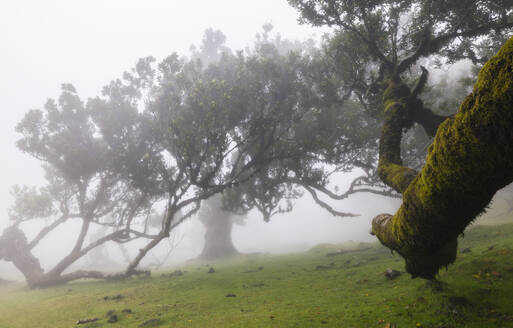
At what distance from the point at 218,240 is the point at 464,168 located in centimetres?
3642

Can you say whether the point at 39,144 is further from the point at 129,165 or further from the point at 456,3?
the point at 456,3

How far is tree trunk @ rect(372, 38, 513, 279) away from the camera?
2199 mm

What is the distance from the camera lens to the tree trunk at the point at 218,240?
3553 centimetres

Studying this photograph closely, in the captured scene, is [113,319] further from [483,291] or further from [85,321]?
[483,291]

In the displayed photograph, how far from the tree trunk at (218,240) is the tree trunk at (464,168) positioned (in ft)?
112

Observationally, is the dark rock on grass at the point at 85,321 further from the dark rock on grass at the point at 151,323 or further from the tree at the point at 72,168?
the tree at the point at 72,168

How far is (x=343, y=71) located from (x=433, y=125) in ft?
23.5

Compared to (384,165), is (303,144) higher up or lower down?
higher up

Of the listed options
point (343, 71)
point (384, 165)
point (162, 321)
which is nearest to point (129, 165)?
point (162, 321)

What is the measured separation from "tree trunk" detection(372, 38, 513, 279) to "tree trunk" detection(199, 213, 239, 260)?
34.0 m

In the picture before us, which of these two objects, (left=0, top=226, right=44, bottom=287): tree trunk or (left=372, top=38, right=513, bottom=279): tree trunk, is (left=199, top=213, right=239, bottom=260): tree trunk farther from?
(left=372, top=38, right=513, bottom=279): tree trunk

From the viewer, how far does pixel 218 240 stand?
36.4 meters

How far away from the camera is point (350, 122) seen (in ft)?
68.7

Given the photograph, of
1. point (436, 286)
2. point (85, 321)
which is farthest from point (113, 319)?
point (436, 286)
